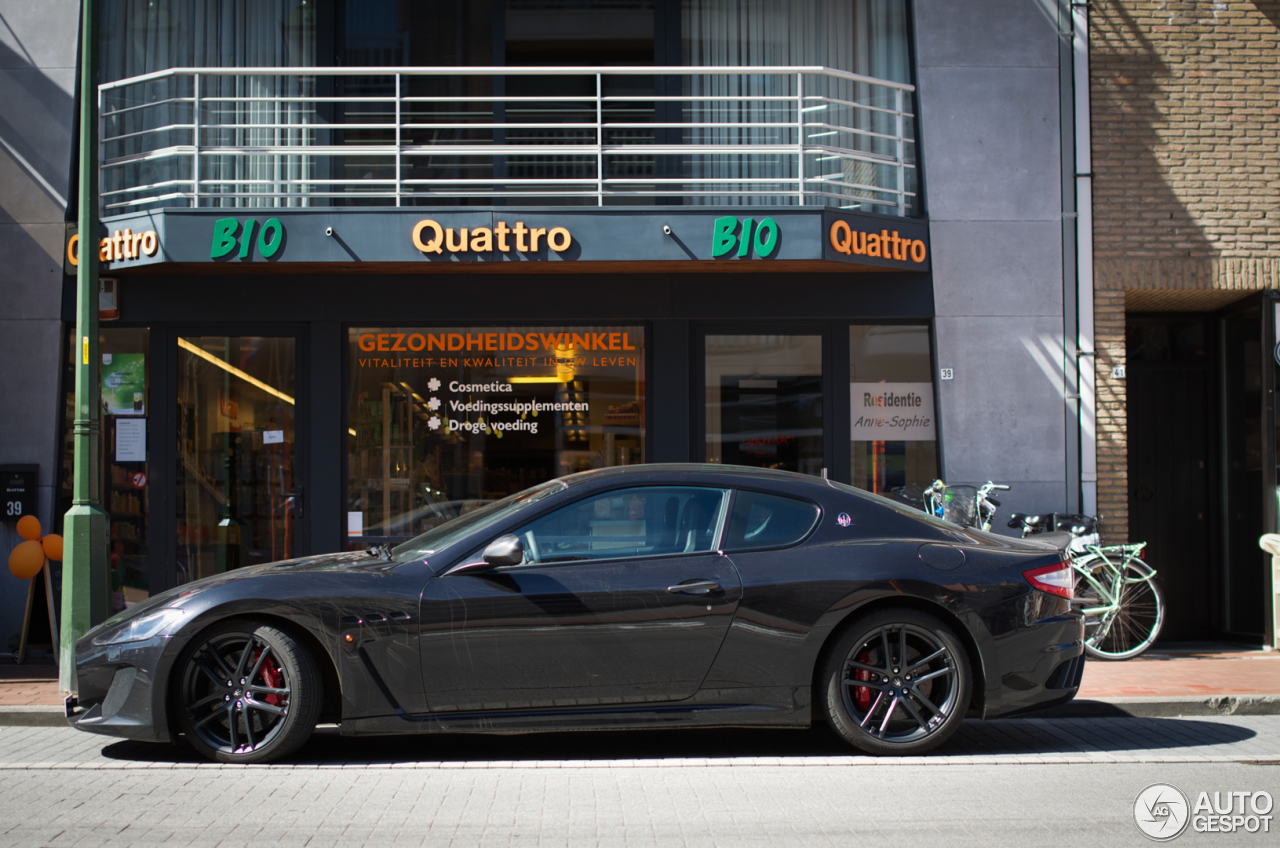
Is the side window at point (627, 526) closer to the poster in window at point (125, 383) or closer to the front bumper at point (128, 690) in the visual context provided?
the front bumper at point (128, 690)

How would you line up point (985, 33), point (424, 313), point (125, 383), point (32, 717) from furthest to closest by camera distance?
point (985, 33)
point (125, 383)
point (424, 313)
point (32, 717)

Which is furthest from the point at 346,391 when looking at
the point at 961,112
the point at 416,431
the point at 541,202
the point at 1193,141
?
the point at 1193,141

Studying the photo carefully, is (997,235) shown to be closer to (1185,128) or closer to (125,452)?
(1185,128)

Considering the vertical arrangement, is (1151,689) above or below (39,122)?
below

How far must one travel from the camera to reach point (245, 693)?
493cm

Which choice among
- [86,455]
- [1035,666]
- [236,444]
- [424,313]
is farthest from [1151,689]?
[236,444]

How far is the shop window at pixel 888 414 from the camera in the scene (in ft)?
30.8

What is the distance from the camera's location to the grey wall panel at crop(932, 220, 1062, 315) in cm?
923

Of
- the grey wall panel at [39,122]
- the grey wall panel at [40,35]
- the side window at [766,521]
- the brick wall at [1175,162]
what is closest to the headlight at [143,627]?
the side window at [766,521]

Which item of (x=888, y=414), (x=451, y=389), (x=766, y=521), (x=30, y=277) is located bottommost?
(x=766, y=521)

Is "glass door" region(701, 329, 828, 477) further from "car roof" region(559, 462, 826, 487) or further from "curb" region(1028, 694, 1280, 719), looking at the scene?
"car roof" region(559, 462, 826, 487)

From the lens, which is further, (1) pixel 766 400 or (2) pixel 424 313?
(1) pixel 766 400

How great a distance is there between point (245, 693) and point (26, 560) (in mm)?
4352

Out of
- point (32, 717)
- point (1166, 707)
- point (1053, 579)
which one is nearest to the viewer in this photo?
point (1053, 579)
